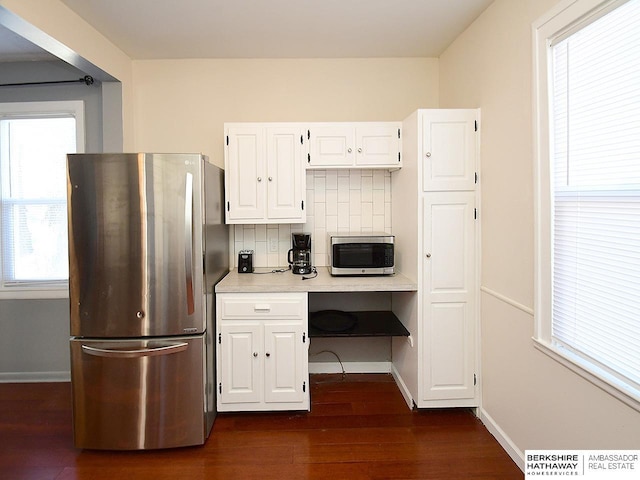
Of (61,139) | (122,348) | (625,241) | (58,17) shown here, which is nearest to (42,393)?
(122,348)

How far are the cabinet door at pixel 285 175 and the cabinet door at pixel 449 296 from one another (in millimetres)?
936

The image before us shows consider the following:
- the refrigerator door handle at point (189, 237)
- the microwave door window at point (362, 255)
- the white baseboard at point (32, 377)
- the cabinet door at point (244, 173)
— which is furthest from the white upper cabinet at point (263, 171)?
the white baseboard at point (32, 377)

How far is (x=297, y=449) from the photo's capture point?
2148 mm

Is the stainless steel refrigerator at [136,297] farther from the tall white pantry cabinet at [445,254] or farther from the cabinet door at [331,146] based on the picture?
the tall white pantry cabinet at [445,254]

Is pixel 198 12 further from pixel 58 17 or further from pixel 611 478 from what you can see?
pixel 611 478

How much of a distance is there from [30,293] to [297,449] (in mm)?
2599

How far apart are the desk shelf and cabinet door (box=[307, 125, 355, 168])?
1193 mm

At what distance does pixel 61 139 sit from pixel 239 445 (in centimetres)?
279

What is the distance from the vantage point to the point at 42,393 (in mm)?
2867

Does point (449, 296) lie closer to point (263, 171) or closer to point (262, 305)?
point (262, 305)

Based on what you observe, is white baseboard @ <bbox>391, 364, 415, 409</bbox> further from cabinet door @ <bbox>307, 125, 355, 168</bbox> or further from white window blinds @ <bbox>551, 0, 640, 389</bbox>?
cabinet door @ <bbox>307, 125, 355, 168</bbox>

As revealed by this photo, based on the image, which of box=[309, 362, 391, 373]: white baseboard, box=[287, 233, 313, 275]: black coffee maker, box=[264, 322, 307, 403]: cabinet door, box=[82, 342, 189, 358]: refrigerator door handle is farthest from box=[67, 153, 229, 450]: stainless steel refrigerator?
box=[309, 362, 391, 373]: white baseboard

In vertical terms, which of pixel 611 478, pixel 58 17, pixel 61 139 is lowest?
pixel 611 478

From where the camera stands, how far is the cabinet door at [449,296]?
7.72 feet
